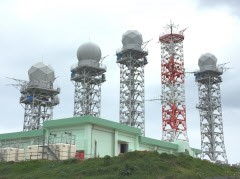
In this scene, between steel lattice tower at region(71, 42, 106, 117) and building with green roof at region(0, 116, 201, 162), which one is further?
steel lattice tower at region(71, 42, 106, 117)

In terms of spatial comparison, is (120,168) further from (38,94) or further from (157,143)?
(38,94)

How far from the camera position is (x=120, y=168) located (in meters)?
35.4

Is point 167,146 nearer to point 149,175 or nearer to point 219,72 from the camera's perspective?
point 149,175

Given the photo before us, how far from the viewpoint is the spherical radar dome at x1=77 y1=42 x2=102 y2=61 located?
90875 mm

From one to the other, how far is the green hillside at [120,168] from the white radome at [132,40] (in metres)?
52.5

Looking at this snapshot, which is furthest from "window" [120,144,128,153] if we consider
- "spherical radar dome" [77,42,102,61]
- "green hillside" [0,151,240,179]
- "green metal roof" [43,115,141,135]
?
"spherical radar dome" [77,42,102,61]

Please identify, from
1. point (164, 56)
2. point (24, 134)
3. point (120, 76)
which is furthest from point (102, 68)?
point (24, 134)

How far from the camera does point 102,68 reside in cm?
9206

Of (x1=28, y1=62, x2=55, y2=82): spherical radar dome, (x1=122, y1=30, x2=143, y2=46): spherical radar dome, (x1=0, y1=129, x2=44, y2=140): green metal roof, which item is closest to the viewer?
(x1=0, y1=129, x2=44, y2=140): green metal roof

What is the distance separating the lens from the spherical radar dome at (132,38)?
304 ft

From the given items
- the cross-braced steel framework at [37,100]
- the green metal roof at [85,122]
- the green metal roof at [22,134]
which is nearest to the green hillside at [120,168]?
the green metal roof at [85,122]

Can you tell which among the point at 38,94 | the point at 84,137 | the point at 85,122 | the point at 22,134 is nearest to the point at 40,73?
the point at 38,94

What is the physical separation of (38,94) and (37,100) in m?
1.36

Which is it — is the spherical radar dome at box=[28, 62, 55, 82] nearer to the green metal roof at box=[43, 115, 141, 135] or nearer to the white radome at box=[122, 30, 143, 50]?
the white radome at box=[122, 30, 143, 50]
